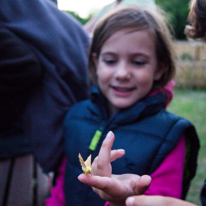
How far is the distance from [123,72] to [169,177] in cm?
60

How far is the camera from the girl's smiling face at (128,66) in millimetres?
1262

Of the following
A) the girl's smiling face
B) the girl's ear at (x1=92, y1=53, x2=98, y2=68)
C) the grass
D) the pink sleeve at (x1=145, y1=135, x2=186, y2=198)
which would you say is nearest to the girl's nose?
the girl's smiling face

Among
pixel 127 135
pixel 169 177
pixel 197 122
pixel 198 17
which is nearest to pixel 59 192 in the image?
pixel 127 135

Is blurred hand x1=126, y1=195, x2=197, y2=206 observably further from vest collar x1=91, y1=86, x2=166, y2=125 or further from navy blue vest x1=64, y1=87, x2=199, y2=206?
vest collar x1=91, y1=86, x2=166, y2=125

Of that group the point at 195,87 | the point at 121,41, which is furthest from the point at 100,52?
the point at 195,87

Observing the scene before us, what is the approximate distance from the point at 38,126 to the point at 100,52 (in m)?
0.64

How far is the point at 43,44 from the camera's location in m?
1.42

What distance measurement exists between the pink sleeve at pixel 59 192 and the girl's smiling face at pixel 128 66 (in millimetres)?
612

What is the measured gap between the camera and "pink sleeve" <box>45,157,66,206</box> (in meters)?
1.48

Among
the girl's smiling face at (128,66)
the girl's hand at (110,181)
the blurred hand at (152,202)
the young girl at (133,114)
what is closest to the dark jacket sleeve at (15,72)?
the young girl at (133,114)

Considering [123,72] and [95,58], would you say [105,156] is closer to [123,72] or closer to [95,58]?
[123,72]

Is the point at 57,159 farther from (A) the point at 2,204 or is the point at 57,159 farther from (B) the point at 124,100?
(B) the point at 124,100

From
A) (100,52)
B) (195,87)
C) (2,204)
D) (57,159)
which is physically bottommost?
(195,87)

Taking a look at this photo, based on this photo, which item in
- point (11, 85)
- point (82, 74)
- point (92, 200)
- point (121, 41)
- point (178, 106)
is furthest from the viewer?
point (178, 106)
